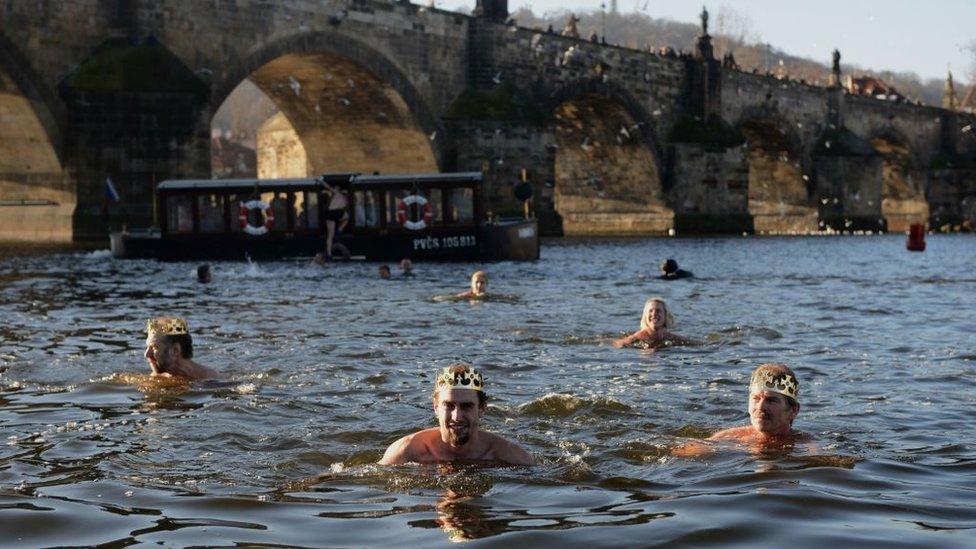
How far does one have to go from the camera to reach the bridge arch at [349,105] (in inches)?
1667

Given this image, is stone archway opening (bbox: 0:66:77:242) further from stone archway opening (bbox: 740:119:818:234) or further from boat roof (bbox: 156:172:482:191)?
stone archway opening (bbox: 740:119:818:234)

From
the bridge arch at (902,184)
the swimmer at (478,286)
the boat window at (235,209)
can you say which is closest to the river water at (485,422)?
the swimmer at (478,286)

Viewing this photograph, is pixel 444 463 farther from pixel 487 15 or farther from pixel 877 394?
pixel 487 15

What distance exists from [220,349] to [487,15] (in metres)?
36.8

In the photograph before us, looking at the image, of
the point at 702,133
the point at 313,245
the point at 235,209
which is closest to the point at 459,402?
the point at 313,245

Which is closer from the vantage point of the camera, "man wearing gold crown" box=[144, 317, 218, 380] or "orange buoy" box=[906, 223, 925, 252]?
"man wearing gold crown" box=[144, 317, 218, 380]

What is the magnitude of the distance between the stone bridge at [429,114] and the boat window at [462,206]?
7.38m

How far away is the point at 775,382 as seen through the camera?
28.9ft

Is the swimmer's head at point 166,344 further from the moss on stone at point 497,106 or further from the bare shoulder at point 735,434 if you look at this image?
the moss on stone at point 497,106

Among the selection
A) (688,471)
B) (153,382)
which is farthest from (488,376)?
(688,471)

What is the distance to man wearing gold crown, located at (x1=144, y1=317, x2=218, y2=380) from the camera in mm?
11375

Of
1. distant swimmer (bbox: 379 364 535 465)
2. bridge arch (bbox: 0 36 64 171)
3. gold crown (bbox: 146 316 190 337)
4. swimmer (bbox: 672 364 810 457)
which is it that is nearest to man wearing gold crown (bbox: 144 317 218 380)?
gold crown (bbox: 146 316 190 337)

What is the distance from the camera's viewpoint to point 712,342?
1575 centimetres

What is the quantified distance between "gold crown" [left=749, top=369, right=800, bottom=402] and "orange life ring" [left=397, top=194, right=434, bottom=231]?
24.1 m
